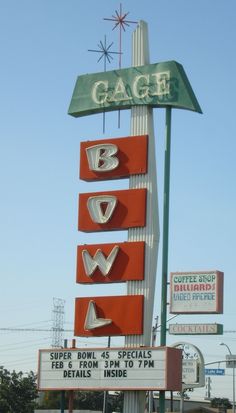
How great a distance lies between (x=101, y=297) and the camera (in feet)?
92.1

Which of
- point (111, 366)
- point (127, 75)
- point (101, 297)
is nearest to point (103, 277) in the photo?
point (101, 297)

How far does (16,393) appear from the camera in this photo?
2948 inches

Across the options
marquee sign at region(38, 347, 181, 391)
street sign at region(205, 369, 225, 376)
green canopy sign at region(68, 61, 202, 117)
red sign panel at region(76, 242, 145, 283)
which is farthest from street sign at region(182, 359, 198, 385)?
street sign at region(205, 369, 225, 376)

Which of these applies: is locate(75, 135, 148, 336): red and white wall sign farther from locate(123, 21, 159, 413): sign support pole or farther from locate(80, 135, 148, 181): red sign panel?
locate(123, 21, 159, 413): sign support pole

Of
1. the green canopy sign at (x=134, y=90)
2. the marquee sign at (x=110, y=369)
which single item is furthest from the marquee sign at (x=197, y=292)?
the green canopy sign at (x=134, y=90)

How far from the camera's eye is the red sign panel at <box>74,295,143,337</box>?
27.1 metres

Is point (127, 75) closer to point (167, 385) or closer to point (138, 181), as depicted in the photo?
point (138, 181)

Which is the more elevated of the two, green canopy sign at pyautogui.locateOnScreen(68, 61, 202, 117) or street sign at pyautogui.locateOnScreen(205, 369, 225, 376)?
green canopy sign at pyautogui.locateOnScreen(68, 61, 202, 117)

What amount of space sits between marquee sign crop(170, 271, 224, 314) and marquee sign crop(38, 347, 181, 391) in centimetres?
562

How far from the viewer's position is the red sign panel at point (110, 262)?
27.4 m

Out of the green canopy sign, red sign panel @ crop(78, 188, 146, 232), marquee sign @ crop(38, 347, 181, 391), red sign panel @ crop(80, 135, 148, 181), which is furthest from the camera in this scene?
the green canopy sign

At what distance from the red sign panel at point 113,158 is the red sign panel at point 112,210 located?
0.70 meters

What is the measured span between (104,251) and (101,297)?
1605 mm

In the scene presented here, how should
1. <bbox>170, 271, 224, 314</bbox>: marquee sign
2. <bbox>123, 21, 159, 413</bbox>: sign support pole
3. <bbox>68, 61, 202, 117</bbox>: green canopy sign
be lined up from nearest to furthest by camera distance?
<bbox>123, 21, 159, 413</bbox>: sign support pole → <bbox>68, 61, 202, 117</bbox>: green canopy sign → <bbox>170, 271, 224, 314</bbox>: marquee sign
